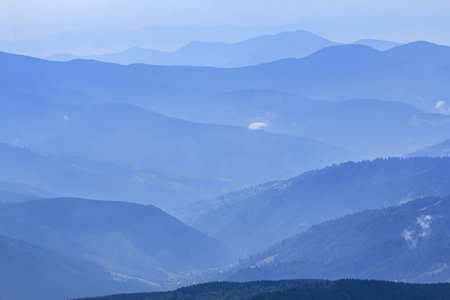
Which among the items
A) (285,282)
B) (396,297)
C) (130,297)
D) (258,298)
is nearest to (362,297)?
(396,297)

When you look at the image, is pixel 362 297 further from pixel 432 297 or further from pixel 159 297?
pixel 159 297

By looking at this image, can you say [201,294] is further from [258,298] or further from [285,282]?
[258,298]

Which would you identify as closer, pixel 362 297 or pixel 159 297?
pixel 362 297

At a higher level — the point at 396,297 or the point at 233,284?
the point at 396,297

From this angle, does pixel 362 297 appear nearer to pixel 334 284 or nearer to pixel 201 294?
pixel 334 284

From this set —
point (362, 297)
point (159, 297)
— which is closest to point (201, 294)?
point (159, 297)

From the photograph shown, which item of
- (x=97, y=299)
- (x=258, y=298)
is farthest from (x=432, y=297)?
(x=97, y=299)

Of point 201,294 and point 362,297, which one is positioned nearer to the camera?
point 362,297

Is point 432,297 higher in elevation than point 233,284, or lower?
higher
